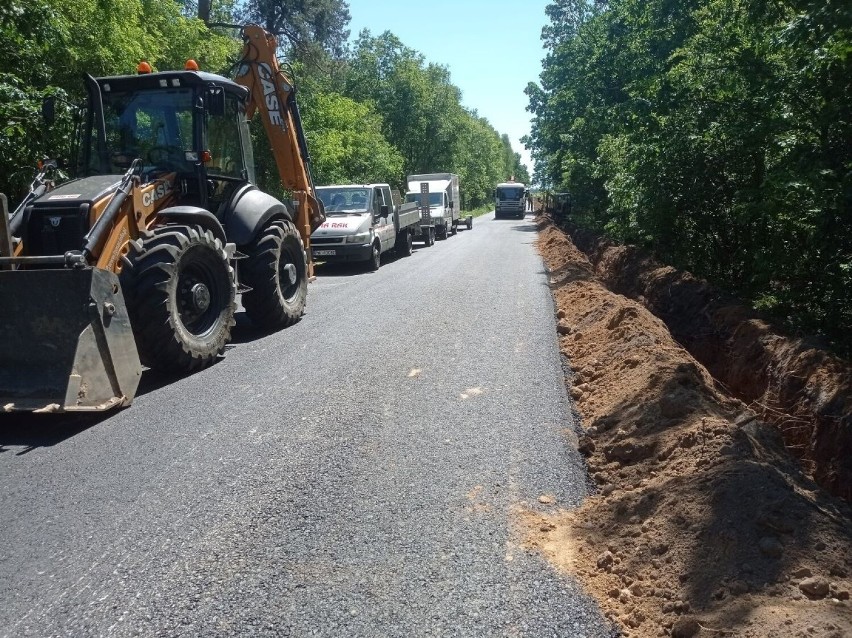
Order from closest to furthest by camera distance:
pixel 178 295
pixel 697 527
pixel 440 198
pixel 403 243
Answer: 1. pixel 697 527
2. pixel 178 295
3. pixel 403 243
4. pixel 440 198

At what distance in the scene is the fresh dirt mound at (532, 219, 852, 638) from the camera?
3.05m

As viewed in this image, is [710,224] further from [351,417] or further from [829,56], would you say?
[351,417]

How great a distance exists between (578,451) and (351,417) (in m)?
1.94

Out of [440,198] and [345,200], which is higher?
[345,200]

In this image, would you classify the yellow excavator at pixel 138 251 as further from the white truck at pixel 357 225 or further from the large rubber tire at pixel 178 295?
the white truck at pixel 357 225

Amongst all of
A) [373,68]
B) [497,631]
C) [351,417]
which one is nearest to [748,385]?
[351,417]

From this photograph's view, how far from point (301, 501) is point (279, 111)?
8.58 meters

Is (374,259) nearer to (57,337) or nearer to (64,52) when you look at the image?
(64,52)

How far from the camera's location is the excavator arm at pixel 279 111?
11336 millimetres

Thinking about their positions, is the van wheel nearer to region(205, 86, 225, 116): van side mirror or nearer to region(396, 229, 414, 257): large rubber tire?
region(396, 229, 414, 257): large rubber tire

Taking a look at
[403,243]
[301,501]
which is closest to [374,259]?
[403,243]

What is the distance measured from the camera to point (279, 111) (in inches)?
458

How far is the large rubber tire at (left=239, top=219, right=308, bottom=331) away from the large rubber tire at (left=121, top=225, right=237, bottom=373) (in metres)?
1.24

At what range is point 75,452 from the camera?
5.41 m
